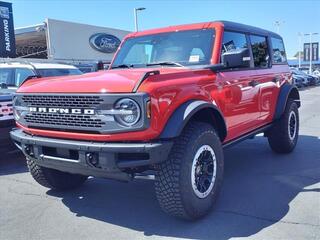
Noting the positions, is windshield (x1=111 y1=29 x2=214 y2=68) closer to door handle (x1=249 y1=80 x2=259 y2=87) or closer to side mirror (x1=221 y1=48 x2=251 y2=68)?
side mirror (x1=221 y1=48 x2=251 y2=68)

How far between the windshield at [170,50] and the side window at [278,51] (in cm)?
205

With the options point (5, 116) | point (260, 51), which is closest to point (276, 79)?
point (260, 51)

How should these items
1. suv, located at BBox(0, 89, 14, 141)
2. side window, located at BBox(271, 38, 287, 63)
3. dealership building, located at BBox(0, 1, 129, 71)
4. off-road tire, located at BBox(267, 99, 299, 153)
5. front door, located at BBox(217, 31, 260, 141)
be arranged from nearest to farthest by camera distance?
front door, located at BBox(217, 31, 260, 141) → suv, located at BBox(0, 89, 14, 141) → off-road tire, located at BBox(267, 99, 299, 153) → side window, located at BBox(271, 38, 287, 63) → dealership building, located at BBox(0, 1, 129, 71)

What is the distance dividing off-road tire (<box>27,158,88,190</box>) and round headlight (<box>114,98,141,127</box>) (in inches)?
65.2

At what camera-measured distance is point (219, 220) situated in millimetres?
3869

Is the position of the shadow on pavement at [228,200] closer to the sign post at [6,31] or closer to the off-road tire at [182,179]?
the off-road tire at [182,179]

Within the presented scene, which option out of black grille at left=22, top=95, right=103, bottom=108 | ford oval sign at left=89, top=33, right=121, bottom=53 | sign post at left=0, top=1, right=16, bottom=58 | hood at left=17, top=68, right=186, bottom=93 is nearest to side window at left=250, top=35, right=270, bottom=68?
hood at left=17, top=68, right=186, bottom=93

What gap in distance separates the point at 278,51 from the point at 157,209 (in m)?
3.82

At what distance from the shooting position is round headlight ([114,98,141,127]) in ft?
10.8

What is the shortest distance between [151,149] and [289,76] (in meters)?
4.34

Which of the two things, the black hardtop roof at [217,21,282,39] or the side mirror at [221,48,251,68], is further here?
the black hardtop roof at [217,21,282,39]

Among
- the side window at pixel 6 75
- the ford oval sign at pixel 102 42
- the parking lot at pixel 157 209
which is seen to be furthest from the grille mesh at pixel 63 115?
the ford oval sign at pixel 102 42

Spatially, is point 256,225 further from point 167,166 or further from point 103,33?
point 103,33

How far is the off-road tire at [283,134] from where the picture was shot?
6278 mm
